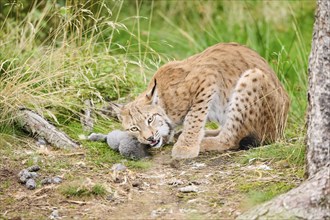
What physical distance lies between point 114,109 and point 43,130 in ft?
1.97

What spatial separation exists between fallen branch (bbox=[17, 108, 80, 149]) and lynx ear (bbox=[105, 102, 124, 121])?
0.41m

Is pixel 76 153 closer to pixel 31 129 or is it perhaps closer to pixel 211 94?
pixel 31 129

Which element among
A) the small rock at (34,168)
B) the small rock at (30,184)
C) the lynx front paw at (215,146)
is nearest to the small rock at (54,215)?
the small rock at (30,184)

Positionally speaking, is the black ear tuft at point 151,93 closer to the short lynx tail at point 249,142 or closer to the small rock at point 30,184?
the short lynx tail at point 249,142

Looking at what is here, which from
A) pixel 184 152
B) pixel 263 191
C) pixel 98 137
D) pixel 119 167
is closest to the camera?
pixel 263 191

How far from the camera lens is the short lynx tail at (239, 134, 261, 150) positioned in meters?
6.05

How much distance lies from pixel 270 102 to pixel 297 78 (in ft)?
6.71

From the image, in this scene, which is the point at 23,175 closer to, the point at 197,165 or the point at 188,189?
the point at 188,189

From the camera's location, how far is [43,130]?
20.0 ft

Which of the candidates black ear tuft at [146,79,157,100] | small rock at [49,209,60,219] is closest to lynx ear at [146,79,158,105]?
black ear tuft at [146,79,157,100]

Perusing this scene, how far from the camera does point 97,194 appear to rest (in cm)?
504

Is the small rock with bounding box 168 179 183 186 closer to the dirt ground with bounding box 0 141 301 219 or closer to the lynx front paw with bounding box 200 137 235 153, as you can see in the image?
the dirt ground with bounding box 0 141 301 219

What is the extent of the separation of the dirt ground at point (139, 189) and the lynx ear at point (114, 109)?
1.57ft

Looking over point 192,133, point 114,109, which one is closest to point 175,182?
point 192,133
